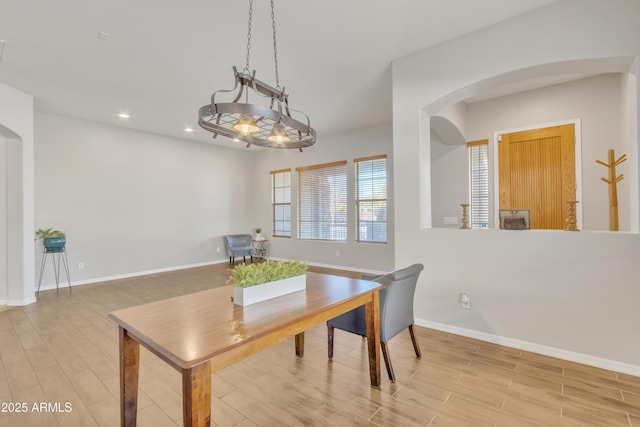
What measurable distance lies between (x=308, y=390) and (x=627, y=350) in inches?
96.5

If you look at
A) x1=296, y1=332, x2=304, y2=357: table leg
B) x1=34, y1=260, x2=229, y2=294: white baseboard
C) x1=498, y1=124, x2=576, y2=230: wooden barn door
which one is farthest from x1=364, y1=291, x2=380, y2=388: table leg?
x1=34, y1=260, x2=229, y2=294: white baseboard

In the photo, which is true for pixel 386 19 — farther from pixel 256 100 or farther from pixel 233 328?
pixel 233 328

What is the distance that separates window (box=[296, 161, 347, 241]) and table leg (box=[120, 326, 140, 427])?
5215 mm

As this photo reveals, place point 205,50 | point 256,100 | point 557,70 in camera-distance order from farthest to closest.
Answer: point 256,100, point 205,50, point 557,70

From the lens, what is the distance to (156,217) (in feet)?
20.6

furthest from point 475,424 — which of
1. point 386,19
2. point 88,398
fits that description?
point 386,19

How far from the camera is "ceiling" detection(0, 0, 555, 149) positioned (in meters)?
2.51

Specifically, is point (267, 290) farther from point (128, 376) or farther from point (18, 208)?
point (18, 208)

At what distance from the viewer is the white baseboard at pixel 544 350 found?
2.27 metres

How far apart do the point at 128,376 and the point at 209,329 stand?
23.2 inches

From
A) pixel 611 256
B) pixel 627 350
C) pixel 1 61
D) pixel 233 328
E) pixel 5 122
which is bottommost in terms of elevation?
pixel 627 350

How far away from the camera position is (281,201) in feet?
25.4

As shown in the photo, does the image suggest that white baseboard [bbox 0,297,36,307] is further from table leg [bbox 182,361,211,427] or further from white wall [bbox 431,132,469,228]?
white wall [bbox 431,132,469,228]

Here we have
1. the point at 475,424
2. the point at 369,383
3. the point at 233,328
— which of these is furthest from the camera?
the point at 369,383
